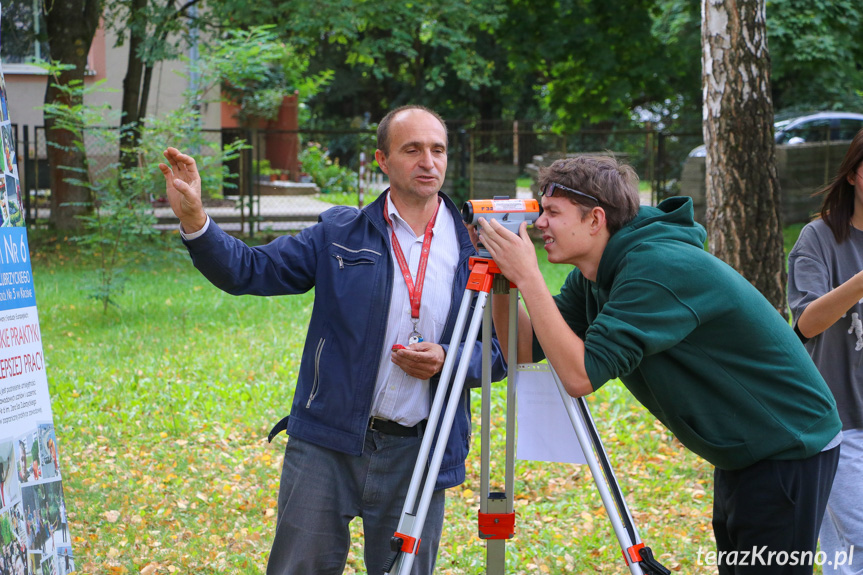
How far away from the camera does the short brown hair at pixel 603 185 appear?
96.7 inches

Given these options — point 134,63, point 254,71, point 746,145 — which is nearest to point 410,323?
point 746,145

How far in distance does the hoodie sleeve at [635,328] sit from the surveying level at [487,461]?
32cm

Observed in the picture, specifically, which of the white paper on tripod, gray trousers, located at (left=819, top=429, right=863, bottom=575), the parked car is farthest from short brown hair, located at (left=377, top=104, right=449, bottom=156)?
the parked car

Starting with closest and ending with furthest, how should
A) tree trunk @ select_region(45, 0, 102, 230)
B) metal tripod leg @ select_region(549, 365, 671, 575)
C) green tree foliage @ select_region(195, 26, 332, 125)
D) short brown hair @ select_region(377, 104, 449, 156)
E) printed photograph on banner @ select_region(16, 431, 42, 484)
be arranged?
1. metal tripod leg @ select_region(549, 365, 671, 575)
2. printed photograph on banner @ select_region(16, 431, 42, 484)
3. short brown hair @ select_region(377, 104, 449, 156)
4. green tree foliage @ select_region(195, 26, 332, 125)
5. tree trunk @ select_region(45, 0, 102, 230)

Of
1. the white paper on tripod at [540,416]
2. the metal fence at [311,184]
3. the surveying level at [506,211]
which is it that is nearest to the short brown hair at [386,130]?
the surveying level at [506,211]

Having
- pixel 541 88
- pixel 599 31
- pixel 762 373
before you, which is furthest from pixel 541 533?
pixel 541 88

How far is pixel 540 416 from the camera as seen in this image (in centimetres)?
278

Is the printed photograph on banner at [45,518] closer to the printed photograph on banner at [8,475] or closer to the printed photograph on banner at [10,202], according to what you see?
the printed photograph on banner at [8,475]

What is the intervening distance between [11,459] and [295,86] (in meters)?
20.7

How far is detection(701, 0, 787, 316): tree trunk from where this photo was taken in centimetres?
570

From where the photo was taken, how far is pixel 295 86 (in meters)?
22.4

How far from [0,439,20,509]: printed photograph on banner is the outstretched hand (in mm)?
846

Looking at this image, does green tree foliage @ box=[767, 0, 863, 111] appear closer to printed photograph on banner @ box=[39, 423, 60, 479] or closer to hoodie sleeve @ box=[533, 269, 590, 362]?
hoodie sleeve @ box=[533, 269, 590, 362]

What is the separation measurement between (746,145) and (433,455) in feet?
13.2
